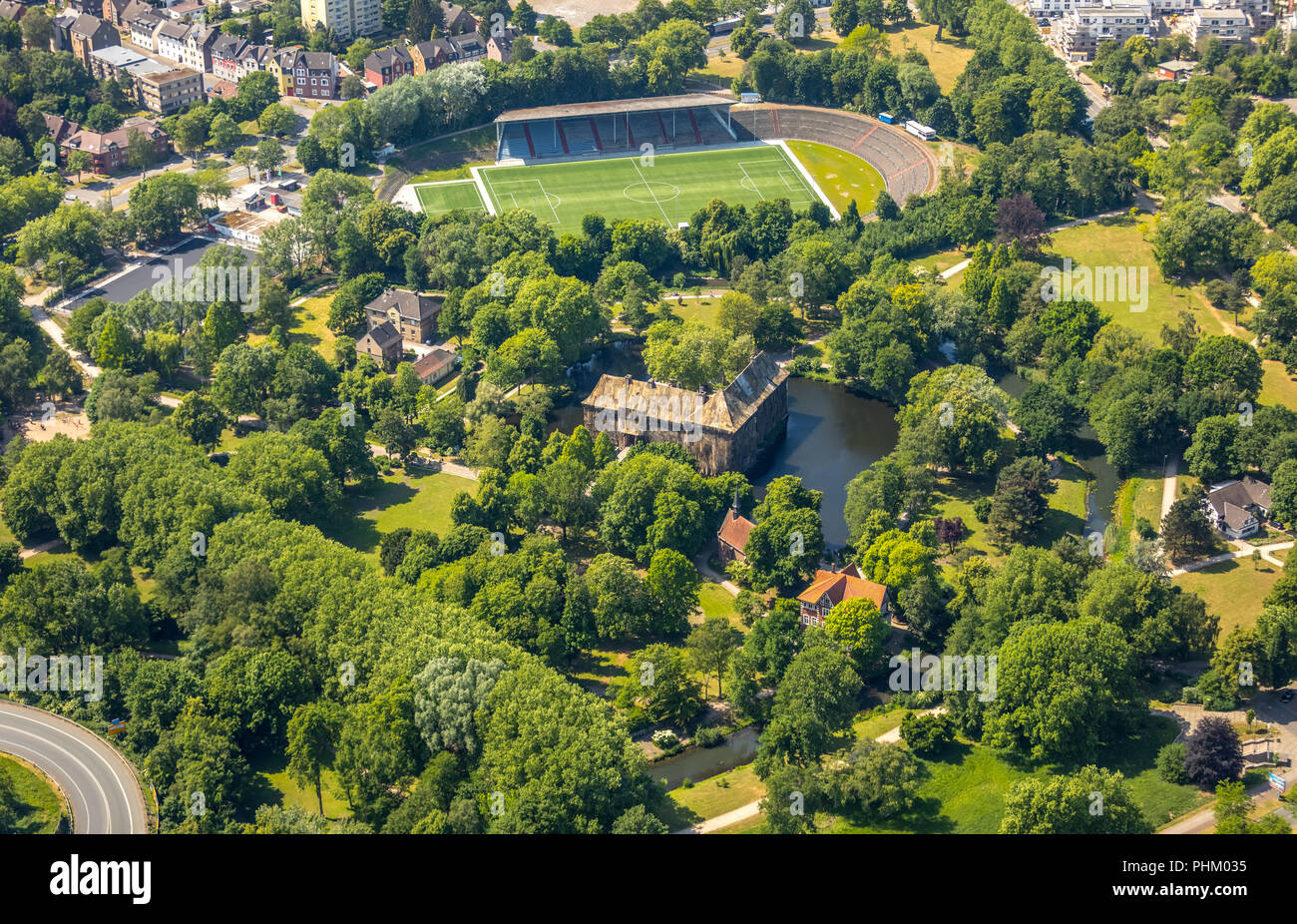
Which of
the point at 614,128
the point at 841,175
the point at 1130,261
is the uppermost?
the point at 614,128

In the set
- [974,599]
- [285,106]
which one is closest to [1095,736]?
[974,599]

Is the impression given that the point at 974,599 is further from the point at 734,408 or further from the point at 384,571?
the point at 384,571

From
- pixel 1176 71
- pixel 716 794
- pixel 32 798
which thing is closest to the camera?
pixel 32 798

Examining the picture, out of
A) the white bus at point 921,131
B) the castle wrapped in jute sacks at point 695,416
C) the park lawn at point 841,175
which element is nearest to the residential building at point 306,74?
the park lawn at point 841,175

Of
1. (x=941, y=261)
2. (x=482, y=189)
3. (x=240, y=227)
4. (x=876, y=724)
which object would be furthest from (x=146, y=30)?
(x=876, y=724)

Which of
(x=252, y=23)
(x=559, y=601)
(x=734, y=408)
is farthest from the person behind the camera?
(x=252, y=23)

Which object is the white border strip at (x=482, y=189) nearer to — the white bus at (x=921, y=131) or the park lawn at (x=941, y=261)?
the park lawn at (x=941, y=261)

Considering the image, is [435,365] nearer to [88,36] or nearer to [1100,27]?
[88,36]
